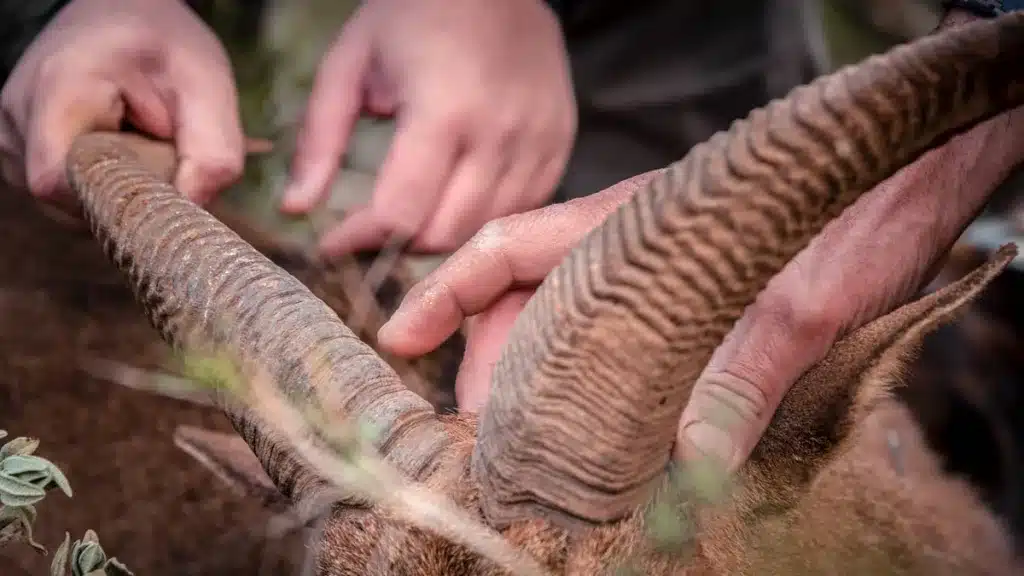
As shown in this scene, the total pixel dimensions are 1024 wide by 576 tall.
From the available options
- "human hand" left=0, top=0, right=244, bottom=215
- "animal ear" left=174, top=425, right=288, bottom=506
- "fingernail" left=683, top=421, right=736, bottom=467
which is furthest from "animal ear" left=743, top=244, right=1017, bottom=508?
"human hand" left=0, top=0, right=244, bottom=215

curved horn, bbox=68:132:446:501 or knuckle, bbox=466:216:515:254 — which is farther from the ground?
curved horn, bbox=68:132:446:501

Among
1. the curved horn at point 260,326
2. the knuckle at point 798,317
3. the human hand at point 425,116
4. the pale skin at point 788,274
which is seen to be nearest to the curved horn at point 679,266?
the curved horn at point 260,326

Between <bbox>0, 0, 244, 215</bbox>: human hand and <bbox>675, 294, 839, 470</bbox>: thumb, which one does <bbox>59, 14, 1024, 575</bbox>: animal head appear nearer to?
<bbox>675, 294, 839, 470</bbox>: thumb

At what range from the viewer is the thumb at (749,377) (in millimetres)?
1010

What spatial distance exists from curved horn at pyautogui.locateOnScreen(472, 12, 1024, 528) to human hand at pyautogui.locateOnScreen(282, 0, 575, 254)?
2.71 feet

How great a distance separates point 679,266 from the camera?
710mm

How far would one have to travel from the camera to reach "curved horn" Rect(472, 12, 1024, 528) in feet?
2.02

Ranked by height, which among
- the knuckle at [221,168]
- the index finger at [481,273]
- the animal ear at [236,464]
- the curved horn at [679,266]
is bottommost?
the animal ear at [236,464]

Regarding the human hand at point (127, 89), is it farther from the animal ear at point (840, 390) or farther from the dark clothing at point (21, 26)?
the animal ear at point (840, 390)

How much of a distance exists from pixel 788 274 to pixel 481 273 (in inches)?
20.7

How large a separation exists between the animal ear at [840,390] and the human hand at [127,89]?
1.28m

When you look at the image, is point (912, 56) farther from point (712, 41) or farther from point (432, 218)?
point (712, 41)

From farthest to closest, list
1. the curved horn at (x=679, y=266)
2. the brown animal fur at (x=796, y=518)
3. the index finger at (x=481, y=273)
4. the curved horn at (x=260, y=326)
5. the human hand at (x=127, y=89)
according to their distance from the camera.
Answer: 1. the human hand at (x=127, y=89)
2. the index finger at (x=481, y=273)
3. the curved horn at (x=260, y=326)
4. the brown animal fur at (x=796, y=518)
5. the curved horn at (x=679, y=266)

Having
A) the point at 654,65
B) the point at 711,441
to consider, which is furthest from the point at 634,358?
Result: the point at 654,65
